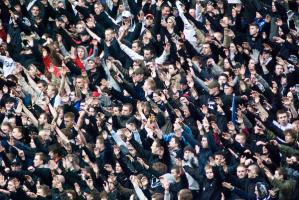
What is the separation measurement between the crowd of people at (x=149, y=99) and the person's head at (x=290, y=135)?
0.02m

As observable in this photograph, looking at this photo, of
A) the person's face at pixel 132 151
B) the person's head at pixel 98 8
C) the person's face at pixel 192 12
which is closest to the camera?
the person's face at pixel 132 151

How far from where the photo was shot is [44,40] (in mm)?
22062

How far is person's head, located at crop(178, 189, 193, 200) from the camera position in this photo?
17.9 meters

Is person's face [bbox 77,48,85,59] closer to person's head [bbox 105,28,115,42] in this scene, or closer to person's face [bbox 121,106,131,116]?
person's head [bbox 105,28,115,42]

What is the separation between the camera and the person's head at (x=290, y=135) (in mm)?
18656

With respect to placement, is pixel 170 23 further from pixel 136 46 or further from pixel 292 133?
pixel 292 133

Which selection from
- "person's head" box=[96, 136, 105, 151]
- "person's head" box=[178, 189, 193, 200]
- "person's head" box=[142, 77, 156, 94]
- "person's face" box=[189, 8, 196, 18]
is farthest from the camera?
"person's face" box=[189, 8, 196, 18]

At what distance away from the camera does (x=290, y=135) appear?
1869 cm

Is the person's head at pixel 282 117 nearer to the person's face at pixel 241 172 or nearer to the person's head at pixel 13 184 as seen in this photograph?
the person's face at pixel 241 172

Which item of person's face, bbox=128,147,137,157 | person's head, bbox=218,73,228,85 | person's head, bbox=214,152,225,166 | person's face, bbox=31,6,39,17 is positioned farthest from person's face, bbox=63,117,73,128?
person's face, bbox=31,6,39,17

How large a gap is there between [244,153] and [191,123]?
1.15 meters

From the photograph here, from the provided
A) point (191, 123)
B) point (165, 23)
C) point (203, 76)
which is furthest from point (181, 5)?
point (191, 123)

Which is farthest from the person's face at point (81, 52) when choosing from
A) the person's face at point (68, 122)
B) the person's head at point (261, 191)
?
the person's head at point (261, 191)

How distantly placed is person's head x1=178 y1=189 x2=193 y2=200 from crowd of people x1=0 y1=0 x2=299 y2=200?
0.02 meters
